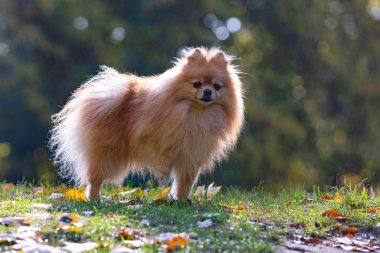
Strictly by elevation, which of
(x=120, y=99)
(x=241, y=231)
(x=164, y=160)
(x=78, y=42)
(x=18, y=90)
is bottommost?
(x=241, y=231)

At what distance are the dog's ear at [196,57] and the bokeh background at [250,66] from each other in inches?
318

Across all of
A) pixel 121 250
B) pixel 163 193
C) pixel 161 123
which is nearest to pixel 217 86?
pixel 161 123

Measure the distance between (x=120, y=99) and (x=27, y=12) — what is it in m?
11.8

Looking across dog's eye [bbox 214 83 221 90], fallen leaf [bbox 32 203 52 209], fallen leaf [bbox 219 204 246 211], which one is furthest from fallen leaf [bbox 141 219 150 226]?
dog's eye [bbox 214 83 221 90]

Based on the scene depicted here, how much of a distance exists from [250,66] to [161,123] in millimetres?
14537

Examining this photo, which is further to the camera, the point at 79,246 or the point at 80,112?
the point at 80,112

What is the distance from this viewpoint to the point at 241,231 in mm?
5355

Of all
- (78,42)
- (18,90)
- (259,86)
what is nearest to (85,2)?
(78,42)

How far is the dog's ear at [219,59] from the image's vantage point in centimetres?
743

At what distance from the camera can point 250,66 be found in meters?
21.4

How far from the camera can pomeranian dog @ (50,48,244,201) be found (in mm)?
7098

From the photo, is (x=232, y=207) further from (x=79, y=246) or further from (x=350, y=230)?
(x=79, y=246)

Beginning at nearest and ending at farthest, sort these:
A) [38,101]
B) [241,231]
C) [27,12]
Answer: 1. [241,231]
2. [38,101]
3. [27,12]

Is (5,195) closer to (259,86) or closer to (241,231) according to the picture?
(241,231)
